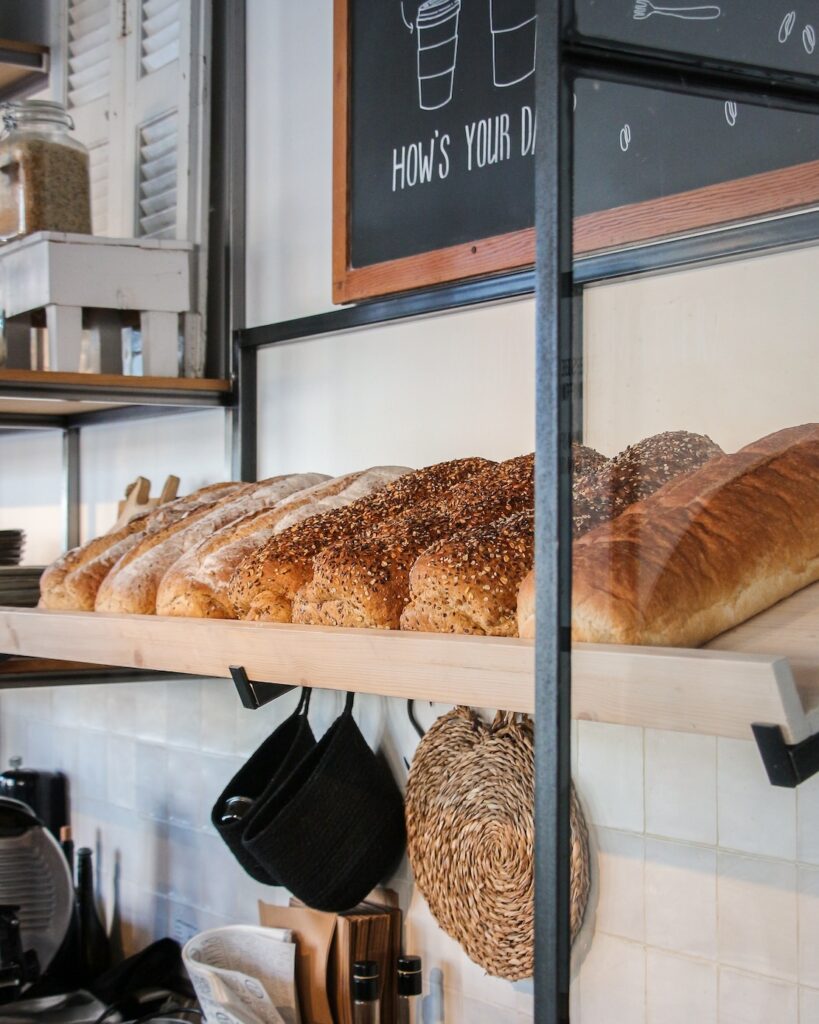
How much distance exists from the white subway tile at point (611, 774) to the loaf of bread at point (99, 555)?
0.99 meters

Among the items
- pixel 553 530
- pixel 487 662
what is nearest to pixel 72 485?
pixel 487 662

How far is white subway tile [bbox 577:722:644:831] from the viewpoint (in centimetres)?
67

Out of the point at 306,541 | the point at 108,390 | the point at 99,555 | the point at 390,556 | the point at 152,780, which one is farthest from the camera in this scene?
the point at 152,780

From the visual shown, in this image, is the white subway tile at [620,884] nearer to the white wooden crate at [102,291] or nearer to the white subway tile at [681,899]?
the white subway tile at [681,899]

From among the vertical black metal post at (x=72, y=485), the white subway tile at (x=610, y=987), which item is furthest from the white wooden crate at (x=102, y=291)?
the white subway tile at (x=610, y=987)

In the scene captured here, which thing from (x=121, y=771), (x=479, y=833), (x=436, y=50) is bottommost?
(x=121, y=771)

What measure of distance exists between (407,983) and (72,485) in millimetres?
1371

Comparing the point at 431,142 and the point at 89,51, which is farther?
the point at 89,51

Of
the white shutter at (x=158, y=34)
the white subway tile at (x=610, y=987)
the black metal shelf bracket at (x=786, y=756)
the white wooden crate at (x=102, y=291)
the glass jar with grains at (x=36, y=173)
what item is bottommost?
the white subway tile at (x=610, y=987)

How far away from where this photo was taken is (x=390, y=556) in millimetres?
1156

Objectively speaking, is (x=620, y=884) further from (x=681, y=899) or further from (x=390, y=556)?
(x=390, y=556)

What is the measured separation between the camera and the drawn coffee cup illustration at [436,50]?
5.35 feet

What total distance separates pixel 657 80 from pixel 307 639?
58cm

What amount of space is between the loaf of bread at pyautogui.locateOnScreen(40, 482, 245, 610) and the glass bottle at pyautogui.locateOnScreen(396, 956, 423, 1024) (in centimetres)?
63
